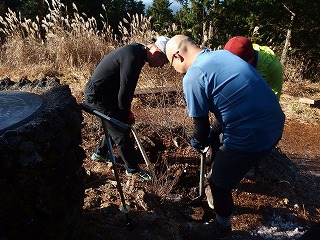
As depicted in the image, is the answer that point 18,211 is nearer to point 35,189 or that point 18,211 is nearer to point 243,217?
point 35,189

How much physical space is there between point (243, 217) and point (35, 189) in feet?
7.58

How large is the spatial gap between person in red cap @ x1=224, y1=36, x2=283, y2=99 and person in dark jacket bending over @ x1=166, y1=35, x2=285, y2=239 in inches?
31.4

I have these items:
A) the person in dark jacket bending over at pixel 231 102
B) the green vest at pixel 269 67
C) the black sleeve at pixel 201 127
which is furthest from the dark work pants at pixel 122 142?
the green vest at pixel 269 67

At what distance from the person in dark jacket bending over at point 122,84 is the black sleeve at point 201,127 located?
2.94 feet

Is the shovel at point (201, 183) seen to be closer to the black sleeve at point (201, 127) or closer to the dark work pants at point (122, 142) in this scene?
the black sleeve at point (201, 127)

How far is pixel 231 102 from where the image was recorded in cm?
228

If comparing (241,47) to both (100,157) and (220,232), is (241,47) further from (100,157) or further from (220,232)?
(100,157)

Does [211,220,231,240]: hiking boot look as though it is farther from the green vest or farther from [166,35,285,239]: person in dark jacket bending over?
the green vest

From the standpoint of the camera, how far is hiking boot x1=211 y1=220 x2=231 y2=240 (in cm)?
286

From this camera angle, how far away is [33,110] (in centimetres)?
180

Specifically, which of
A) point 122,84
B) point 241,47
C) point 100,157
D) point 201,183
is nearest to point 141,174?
point 100,157

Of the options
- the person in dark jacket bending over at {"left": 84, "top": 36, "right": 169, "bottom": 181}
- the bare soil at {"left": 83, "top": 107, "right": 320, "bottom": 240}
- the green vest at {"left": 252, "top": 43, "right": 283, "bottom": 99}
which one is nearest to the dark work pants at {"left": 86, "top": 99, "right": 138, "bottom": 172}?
the person in dark jacket bending over at {"left": 84, "top": 36, "right": 169, "bottom": 181}

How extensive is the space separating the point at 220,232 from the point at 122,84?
1556 millimetres

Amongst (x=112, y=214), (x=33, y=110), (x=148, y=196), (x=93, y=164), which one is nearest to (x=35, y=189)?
(x=33, y=110)
